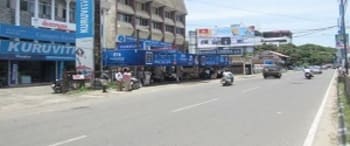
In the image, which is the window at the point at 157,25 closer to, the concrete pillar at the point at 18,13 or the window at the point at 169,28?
the window at the point at 169,28

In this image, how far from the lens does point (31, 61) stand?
41.1m

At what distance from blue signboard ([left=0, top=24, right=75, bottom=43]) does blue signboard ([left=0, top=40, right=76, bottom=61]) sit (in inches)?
36.0

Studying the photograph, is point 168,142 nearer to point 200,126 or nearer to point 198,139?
point 198,139

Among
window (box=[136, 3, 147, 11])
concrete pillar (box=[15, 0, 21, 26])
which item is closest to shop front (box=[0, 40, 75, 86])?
concrete pillar (box=[15, 0, 21, 26])

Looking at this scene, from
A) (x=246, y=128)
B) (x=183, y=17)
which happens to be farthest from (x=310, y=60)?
(x=246, y=128)

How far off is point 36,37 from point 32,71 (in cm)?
296

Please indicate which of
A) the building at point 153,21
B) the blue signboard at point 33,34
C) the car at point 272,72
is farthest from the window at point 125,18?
the car at point 272,72

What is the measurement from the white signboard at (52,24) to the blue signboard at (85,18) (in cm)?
691

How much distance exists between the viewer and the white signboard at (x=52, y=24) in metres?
43.1

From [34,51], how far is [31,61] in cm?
196

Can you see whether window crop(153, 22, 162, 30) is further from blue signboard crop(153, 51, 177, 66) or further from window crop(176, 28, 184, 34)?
blue signboard crop(153, 51, 177, 66)

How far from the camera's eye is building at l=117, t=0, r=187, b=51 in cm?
6266

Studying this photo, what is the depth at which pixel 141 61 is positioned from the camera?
4116cm

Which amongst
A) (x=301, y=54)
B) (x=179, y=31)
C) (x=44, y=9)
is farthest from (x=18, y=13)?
(x=301, y=54)
